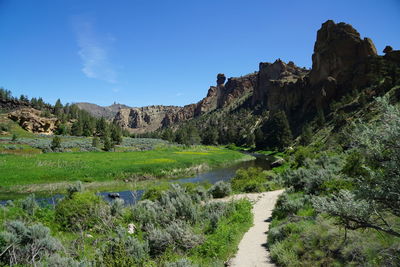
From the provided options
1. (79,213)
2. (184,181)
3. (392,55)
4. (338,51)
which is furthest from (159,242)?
(338,51)

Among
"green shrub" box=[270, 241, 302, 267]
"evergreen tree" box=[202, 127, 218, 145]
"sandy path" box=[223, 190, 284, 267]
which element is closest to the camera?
"green shrub" box=[270, 241, 302, 267]

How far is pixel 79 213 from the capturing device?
11.3 m

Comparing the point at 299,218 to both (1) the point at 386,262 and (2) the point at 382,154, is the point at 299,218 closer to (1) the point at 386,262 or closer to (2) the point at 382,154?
(1) the point at 386,262

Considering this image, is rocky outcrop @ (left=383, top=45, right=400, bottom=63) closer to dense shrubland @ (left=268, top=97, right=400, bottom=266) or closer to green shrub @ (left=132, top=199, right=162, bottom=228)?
dense shrubland @ (left=268, top=97, right=400, bottom=266)

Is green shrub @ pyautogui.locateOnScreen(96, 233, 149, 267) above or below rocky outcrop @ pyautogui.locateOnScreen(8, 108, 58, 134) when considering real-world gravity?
below

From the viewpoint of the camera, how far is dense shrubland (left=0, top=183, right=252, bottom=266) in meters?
6.84

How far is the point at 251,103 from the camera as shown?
183 meters

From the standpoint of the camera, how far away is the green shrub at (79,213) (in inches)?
431

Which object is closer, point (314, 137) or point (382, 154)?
point (382, 154)

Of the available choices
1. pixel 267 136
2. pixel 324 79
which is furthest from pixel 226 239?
pixel 324 79

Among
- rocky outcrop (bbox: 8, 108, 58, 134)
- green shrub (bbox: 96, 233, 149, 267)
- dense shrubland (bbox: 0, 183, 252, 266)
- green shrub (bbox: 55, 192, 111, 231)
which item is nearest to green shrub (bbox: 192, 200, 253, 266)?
dense shrubland (bbox: 0, 183, 252, 266)

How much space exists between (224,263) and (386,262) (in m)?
4.50

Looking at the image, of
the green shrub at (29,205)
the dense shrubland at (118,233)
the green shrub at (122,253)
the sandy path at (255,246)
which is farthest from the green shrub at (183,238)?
the green shrub at (29,205)

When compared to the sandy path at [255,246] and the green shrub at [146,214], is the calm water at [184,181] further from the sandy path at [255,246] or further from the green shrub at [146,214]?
the sandy path at [255,246]
